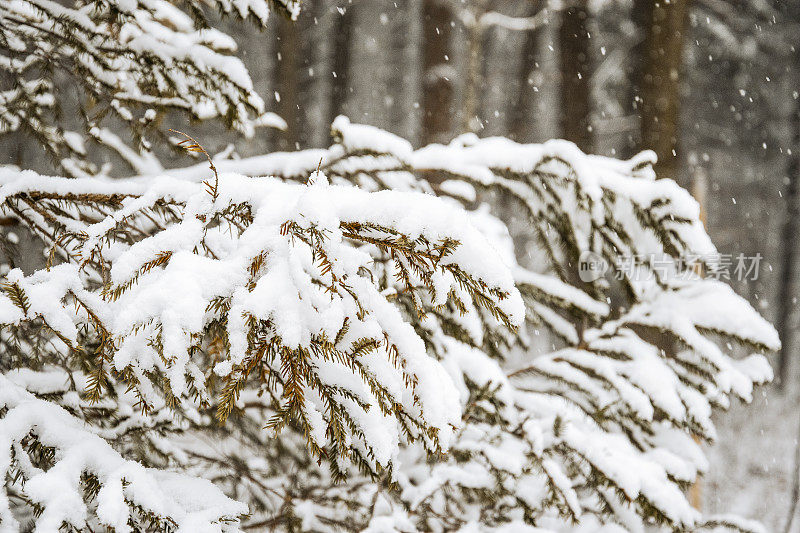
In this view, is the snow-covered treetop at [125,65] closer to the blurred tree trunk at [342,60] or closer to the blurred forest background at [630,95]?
the blurred forest background at [630,95]

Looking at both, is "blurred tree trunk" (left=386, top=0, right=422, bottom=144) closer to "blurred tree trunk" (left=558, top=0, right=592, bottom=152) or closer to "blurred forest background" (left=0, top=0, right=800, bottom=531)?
"blurred forest background" (left=0, top=0, right=800, bottom=531)

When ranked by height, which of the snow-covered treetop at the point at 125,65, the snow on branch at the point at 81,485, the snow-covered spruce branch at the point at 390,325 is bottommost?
the snow on branch at the point at 81,485

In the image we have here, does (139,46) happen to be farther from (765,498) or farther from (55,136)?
(765,498)

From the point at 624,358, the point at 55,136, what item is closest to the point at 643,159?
the point at 624,358

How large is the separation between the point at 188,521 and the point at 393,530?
0.94 m

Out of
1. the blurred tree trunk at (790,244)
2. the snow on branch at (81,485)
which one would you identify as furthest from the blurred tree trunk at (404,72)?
the snow on branch at (81,485)

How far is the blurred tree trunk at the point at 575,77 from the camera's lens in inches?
318

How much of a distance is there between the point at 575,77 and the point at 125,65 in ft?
23.8

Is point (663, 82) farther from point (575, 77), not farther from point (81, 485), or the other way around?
point (81, 485)

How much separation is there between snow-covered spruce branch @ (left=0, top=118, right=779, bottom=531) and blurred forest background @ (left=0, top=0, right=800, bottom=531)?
3612 millimetres

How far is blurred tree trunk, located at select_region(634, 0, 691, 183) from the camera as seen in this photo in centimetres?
596

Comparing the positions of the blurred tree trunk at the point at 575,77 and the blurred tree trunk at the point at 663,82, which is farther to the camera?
the blurred tree trunk at the point at 575,77

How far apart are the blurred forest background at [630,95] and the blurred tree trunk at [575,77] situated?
0.03 meters

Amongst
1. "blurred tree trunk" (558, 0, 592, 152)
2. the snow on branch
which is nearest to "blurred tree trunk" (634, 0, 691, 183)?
"blurred tree trunk" (558, 0, 592, 152)
